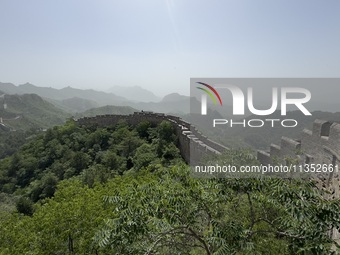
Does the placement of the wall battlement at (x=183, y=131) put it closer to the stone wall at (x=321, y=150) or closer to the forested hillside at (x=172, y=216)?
the forested hillside at (x=172, y=216)

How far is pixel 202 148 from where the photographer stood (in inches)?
498

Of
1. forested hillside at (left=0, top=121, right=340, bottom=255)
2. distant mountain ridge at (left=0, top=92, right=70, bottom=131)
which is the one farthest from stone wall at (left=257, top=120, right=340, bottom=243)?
distant mountain ridge at (left=0, top=92, right=70, bottom=131)

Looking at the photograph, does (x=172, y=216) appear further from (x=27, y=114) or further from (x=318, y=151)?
(x=27, y=114)

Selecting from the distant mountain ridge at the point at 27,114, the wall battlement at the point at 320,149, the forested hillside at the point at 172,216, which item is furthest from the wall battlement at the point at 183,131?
the distant mountain ridge at the point at 27,114

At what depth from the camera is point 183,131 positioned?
1694 cm

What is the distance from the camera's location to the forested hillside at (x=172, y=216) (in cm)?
339

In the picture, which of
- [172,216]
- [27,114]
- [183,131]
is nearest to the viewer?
[172,216]

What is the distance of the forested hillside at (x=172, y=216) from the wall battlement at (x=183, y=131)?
2.44ft

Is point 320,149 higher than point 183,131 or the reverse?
higher

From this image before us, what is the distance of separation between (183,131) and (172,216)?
1324 centimetres

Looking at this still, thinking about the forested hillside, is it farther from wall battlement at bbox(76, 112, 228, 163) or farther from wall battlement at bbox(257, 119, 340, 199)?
wall battlement at bbox(257, 119, 340, 199)

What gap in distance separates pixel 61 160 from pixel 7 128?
308 ft

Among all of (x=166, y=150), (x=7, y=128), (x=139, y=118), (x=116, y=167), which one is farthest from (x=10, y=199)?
(x=7, y=128)

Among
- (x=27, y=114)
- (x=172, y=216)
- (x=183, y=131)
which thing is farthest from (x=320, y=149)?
(x=27, y=114)
